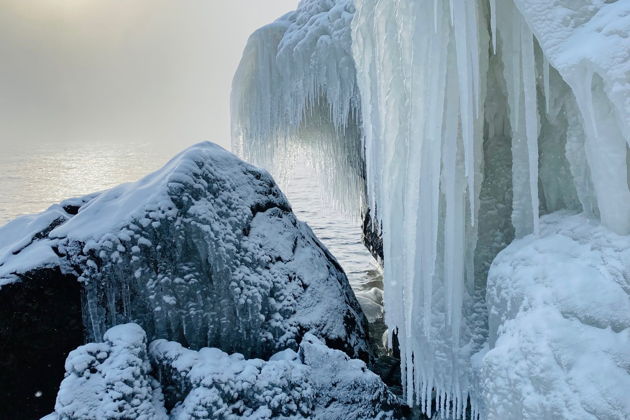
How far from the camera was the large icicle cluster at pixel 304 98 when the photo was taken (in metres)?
5.75

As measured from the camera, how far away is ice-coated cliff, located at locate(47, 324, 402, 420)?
2.42m

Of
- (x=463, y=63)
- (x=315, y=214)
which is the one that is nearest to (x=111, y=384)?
(x=463, y=63)

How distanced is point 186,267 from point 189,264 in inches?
1.2

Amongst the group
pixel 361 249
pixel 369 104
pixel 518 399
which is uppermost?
pixel 369 104

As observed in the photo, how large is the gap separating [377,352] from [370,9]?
346 cm

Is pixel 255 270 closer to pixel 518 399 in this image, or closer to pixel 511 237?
pixel 511 237

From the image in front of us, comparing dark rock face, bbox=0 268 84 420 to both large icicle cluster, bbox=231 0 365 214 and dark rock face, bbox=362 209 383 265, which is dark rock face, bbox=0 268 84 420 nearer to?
large icicle cluster, bbox=231 0 365 214

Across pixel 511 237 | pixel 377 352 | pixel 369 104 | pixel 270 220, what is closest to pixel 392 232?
pixel 511 237

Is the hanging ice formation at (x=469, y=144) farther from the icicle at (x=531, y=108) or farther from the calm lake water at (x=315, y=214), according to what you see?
the calm lake water at (x=315, y=214)

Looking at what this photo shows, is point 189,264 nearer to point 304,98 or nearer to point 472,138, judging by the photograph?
point 472,138

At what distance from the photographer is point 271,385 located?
2607 mm

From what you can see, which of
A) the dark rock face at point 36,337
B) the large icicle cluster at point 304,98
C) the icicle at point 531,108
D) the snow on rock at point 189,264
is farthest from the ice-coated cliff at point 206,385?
the large icicle cluster at point 304,98

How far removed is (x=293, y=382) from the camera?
268 centimetres

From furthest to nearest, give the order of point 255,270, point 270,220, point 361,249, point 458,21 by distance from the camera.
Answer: point 361,249 → point 270,220 → point 255,270 → point 458,21
